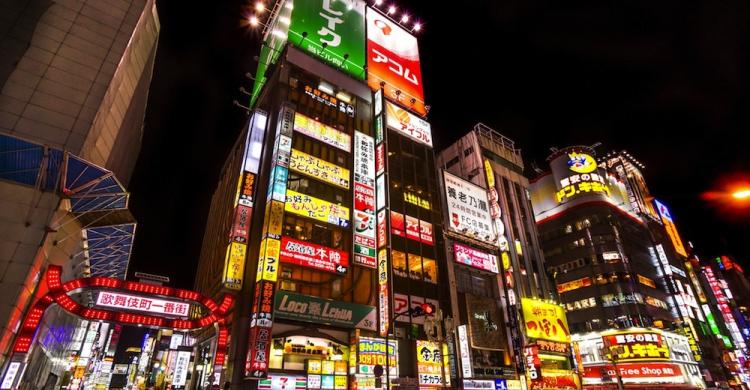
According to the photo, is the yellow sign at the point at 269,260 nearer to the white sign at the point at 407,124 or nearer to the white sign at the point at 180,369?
the white sign at the point at 180,369

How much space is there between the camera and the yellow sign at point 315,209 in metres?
30.7

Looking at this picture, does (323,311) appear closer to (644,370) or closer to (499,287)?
(499,287)

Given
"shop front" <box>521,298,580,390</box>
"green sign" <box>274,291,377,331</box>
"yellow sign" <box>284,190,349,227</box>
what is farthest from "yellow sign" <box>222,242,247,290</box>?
"shop front" <box>521,298,580,390</box>

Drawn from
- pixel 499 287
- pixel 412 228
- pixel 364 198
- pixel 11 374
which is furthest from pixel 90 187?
pixel 499 287

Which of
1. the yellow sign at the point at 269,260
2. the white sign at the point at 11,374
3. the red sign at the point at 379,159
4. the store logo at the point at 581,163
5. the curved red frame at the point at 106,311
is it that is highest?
the store logo at the point at 581,163

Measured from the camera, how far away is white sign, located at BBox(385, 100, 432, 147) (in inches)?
1678

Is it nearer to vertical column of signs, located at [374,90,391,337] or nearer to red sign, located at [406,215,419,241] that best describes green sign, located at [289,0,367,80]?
vertical column of signs, located at [374,90,391,337]

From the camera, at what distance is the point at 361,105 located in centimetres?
4156

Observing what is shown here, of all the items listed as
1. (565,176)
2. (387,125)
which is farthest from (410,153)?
(565,176)

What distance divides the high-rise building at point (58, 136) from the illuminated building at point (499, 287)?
2823cm

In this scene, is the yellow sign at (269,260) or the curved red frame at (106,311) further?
the yellow sign at (269,260)

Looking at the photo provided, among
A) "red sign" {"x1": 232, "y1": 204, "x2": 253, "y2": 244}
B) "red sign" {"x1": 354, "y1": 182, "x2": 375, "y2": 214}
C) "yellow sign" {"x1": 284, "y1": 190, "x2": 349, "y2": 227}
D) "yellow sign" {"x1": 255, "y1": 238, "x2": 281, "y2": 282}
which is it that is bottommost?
"yellow sign" {"x1": 255, "y1": 238, "x2": 281, "y2": 282}

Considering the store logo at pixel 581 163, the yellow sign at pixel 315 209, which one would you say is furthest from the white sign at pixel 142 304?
the store logo at pixel 581 163

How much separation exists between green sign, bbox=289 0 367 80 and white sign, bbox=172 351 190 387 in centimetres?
3328
